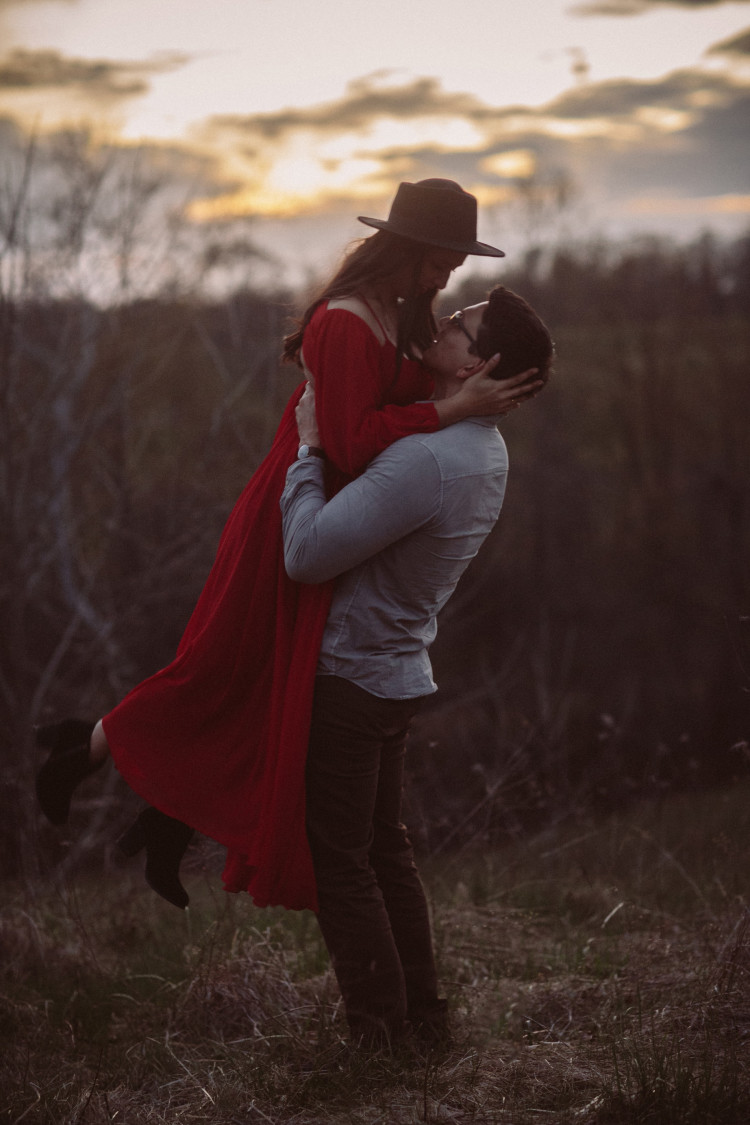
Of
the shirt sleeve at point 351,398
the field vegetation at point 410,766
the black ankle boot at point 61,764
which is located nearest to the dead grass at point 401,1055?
the field vegetation at point 410,766

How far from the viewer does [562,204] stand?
21453 millimetres

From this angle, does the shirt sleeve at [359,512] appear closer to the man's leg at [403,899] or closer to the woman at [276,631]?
the woman at [276,631]

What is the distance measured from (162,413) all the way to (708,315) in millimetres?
25063

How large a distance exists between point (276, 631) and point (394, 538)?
1.25 ft

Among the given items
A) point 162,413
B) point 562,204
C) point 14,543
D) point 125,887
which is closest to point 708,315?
point 562,204

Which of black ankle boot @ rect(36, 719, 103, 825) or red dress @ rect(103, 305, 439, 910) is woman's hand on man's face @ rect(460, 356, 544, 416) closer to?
red dress @ rect(103, 305, 439, 910)

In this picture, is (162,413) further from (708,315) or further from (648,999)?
(708,315)

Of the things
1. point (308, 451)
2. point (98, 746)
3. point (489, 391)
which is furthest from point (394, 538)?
point (98, 746)

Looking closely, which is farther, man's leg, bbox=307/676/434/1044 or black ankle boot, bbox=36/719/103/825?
black ankle boot, bbox=36/719/103/825

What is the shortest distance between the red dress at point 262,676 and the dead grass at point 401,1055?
0.51 meters

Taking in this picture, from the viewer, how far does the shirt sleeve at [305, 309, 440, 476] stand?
216 centimetres

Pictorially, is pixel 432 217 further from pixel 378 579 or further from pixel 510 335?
pixel 378 579

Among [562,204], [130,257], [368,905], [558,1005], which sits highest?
→ [562,204]

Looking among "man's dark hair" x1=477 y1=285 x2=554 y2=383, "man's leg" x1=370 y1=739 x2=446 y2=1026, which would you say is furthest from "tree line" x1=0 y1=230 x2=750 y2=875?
"man's leg" x1=370 y1=739 x2=446 y2=1026
